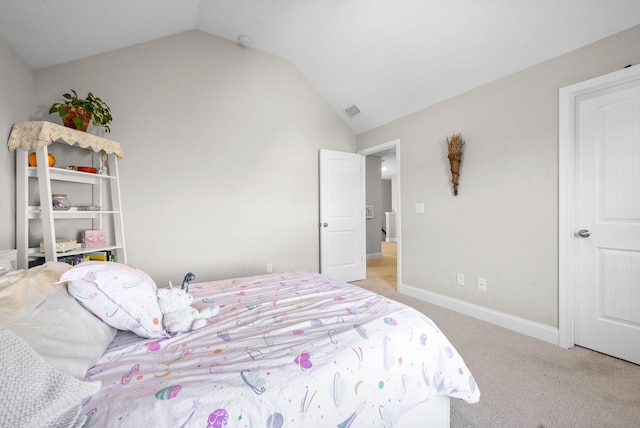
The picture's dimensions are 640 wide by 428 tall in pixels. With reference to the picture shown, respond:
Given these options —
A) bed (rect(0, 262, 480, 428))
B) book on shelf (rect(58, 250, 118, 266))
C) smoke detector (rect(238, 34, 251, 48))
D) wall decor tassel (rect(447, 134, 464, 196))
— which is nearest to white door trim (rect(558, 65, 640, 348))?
wall decor tassel (rect(447, 134, 464, 196))

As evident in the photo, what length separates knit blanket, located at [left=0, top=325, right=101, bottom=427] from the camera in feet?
2.02

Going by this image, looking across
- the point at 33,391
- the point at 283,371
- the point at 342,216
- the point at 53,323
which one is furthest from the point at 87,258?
the point at 342,216

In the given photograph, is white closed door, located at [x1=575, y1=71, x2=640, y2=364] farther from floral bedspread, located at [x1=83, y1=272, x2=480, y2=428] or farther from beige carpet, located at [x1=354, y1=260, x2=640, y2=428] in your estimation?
floral bedspread, located at [x1=83, y1=272, x2=480, y2=428]

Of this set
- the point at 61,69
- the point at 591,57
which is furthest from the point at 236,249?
the point at 591,57

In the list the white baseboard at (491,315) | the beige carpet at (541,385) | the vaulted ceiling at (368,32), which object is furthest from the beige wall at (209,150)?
the beige carpet at (541,385)

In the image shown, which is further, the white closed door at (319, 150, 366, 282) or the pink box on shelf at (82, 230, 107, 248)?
the white closed door at (319, 150, 366, 282)

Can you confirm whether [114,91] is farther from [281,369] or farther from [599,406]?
[599,406]

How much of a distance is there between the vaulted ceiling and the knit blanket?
227 centimetres

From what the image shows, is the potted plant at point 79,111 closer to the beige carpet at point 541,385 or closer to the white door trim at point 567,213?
the beige carpet at point 541,385

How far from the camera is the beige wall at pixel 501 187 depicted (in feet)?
7.48

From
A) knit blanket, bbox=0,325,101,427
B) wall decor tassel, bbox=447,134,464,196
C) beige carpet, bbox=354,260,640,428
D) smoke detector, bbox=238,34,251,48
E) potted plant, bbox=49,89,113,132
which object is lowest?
beige carpet, bbox=354,260,640,428

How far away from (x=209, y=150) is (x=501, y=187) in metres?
3.10

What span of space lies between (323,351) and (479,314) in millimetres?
2419

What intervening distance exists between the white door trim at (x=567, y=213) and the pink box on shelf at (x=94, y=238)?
3.94 metres
